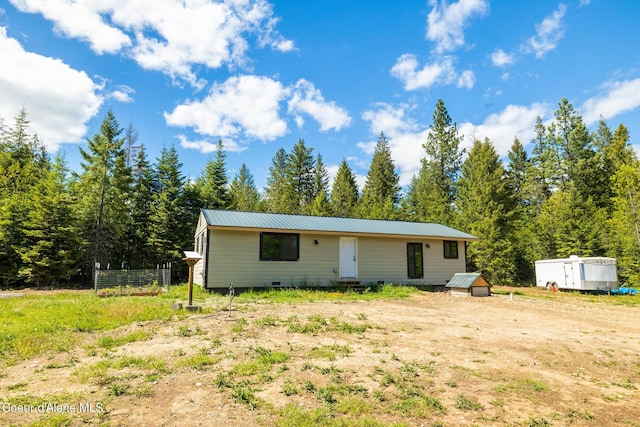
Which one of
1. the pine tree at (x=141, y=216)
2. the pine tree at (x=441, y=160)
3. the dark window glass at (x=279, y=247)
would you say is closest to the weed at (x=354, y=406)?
Answer: the dark window glass at (x=279, y=247)

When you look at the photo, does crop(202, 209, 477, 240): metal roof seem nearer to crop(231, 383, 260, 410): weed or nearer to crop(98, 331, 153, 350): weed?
crop(98, 331, 153, 350): weed

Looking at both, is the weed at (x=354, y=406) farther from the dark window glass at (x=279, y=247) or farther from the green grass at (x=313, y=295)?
the dark window glass at (x=279, y=247)

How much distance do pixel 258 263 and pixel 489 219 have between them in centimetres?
1537

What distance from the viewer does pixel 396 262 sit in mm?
15180

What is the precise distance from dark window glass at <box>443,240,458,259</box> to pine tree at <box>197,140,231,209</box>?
643 inches

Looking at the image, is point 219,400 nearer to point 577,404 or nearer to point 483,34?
point 577,404

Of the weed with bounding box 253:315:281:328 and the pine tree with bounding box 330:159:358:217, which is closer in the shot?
the weed with bounding box 253:315:281:328

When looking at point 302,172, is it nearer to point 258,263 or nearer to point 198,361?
point 258,263

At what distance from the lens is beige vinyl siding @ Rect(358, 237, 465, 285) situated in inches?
579

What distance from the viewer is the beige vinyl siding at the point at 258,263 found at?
40.6 ft

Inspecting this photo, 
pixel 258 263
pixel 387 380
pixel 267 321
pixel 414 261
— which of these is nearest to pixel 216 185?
pixel 258 263

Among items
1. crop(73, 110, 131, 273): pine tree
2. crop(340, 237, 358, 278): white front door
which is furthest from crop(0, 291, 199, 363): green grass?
crop(73, 110, 131, 273): pine tree

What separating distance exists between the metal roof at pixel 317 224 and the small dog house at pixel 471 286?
8.60ft

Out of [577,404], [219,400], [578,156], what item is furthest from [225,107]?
[578,156]
